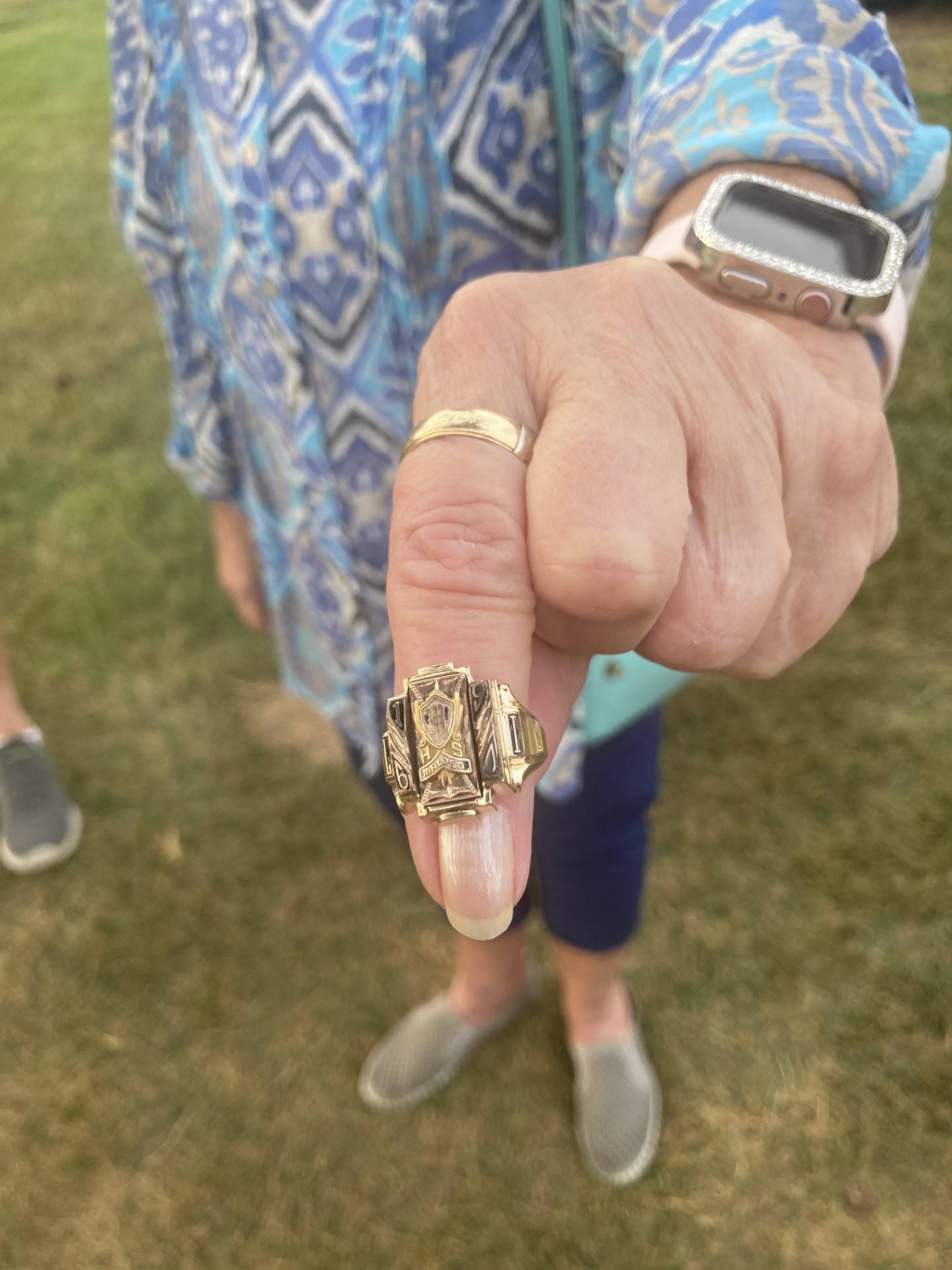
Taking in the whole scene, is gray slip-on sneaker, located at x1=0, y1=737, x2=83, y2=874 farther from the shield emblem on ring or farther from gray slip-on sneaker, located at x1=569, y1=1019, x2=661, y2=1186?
the shield emblem on ring

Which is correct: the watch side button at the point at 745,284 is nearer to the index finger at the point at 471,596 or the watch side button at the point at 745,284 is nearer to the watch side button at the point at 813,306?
the watch side button at the point at 813,306

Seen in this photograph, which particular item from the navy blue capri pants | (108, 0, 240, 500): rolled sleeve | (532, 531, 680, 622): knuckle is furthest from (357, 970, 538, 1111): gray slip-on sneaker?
(532, 531, 680, 622): knuckle

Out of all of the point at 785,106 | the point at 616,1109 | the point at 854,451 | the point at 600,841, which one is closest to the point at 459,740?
the point at 854,451

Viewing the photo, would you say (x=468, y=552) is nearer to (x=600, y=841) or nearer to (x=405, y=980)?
(x=600, y=841)

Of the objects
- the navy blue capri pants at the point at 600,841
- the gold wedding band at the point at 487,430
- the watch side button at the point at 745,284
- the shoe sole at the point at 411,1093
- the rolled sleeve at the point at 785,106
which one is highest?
the rolled sleeve at the point at 785,106

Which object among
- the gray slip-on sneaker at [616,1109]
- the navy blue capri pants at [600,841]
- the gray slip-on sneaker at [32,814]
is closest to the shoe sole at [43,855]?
the gray slip-on sneaker at [32,814]

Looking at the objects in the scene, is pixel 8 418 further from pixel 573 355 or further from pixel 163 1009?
pixel 573 355

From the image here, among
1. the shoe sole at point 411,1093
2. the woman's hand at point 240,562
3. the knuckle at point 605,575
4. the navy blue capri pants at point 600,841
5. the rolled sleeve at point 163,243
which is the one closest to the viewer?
the knuckle at point 605,575

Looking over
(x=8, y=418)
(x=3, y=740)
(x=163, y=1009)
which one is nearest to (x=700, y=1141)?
(x=163, y=1009)
